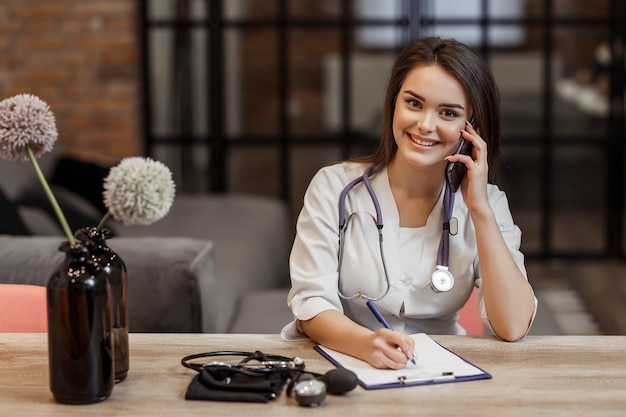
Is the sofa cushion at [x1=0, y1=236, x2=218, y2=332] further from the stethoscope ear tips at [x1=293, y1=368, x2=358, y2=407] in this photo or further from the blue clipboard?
the stethoscope ear tips at [x1=293, y1=368, x2=358, y2=407]

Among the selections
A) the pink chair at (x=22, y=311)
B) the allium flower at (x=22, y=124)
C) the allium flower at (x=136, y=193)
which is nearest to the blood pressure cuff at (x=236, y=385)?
the allium flower at (x=136, y=193)

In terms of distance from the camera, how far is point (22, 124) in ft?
4.99

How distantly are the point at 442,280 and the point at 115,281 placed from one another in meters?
0.71

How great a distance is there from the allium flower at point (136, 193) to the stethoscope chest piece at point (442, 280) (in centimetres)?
68

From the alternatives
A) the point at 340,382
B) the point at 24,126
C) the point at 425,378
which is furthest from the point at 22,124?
the point at 425,378

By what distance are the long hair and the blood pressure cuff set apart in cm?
72

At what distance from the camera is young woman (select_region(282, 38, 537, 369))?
200 centimetres

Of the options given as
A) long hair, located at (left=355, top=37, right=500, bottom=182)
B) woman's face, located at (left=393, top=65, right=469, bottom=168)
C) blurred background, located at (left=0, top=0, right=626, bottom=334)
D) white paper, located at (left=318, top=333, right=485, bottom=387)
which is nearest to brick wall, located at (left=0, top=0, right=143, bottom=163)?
blurred background, located at (left=0, top=0, right=626, bottom=334)

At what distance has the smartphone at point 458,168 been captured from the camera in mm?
2050

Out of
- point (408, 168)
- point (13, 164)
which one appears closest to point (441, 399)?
point (408, 168)

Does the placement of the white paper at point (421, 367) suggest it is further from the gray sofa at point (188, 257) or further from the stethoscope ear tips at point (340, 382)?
the gray sofa at point (188, 257)

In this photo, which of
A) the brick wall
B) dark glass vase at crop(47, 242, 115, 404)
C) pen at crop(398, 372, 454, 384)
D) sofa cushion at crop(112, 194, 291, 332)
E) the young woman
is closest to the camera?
dark glass vase at crop(47, 242, 115, 404)

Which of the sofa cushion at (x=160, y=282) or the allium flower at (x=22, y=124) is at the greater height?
the allium flower at (x=22, y=124)

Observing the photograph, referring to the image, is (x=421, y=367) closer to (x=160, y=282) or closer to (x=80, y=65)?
(x=160, y=282)
